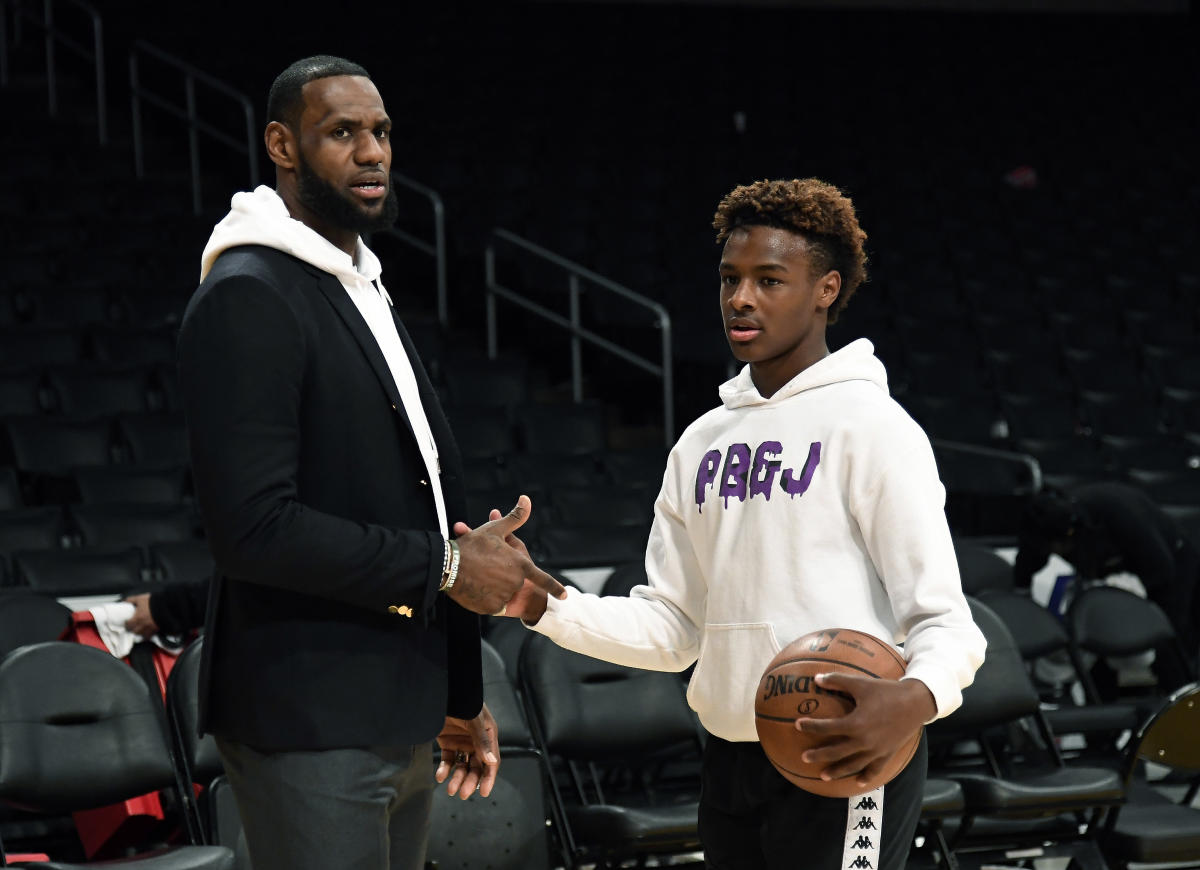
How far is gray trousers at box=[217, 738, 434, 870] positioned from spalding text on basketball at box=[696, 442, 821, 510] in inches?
26.4

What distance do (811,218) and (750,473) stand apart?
1.37 feet

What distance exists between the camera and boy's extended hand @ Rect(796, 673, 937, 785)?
2.11 metres

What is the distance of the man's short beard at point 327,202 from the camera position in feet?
7.45

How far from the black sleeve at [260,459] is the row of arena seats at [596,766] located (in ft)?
6.39

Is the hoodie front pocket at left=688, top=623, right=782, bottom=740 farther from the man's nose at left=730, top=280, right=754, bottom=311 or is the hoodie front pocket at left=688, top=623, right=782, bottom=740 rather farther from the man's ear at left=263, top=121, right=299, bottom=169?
the man's ear at left=263, top=121, right=299, bottom=169

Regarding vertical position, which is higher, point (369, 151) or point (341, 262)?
point (369, 151)

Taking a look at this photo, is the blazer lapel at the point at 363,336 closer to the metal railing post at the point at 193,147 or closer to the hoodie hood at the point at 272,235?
the hoodie hood at the point at 272,235

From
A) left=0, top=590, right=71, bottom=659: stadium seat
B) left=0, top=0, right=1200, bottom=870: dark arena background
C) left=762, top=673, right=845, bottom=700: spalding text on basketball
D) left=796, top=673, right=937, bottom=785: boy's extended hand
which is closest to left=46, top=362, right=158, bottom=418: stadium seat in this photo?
left=0, top=0, right=1200, bottom=870: dark arena background

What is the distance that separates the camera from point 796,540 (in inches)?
94.3

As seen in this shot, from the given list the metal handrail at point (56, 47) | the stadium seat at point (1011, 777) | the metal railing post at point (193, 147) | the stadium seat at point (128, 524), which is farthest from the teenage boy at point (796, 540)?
the metal handrail at point (56, 47)

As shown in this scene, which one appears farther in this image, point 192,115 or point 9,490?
point 192,115

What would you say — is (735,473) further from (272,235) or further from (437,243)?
(437,243)

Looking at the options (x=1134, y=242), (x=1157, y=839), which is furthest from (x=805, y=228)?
(x=1134, y=242)

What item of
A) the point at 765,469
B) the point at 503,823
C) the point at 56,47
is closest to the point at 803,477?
the point at 765,469
